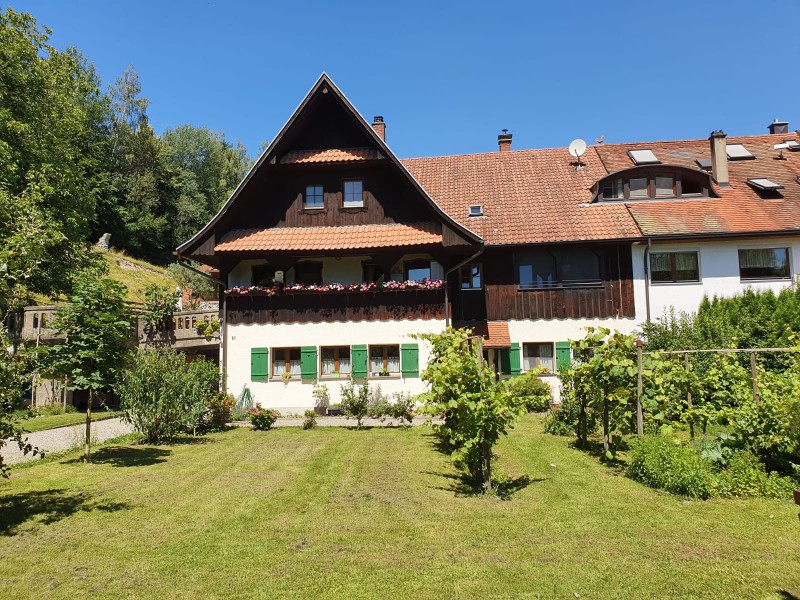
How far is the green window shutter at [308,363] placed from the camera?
18672 millimetres

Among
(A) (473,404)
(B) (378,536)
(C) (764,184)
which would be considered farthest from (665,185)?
(B) (378,536)

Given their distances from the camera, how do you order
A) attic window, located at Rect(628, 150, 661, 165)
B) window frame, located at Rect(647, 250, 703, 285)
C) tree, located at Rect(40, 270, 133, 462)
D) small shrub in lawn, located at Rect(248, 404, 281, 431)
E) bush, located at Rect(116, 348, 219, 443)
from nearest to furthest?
tree, located at Rect(40, 270, 133, 462), bush, located at Rect(116, 348, 219, 443), small shrub in lawn, located at Rect(248, 404, 281, 431), window frame, located at Rect(647, 250, 703, 285), attic window, located at Rect(628, 150, 661, 165)

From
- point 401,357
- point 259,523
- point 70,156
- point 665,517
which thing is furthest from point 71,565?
point 70,156

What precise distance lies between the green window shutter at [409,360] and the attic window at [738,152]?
1753cm

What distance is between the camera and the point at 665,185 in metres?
21.9

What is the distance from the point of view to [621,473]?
9.29m

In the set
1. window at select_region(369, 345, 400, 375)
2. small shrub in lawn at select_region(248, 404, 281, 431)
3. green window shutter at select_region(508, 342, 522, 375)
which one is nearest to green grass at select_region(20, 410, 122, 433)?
small shrub in lawn at select_region(248, 404, 281, 431)

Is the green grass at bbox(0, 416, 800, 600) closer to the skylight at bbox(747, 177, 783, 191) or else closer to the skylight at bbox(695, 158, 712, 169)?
the skylight at bbox(747, 177, 783, 191)

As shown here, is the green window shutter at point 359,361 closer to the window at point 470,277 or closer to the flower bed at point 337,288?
the flower bed at point 337,288

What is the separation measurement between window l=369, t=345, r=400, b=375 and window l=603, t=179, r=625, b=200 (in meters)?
11.0

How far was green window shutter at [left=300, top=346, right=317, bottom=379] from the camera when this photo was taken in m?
18.7

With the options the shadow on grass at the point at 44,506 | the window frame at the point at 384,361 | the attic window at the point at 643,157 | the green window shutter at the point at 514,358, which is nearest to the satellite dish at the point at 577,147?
the attic window at the point at 643,157

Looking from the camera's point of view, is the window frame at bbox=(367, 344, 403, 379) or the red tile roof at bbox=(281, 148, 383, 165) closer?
the window frame at bbox=(367, 344, 403, 379)

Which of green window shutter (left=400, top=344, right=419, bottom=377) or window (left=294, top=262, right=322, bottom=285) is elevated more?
window (left=294, top=262, right=322, bottom=285)
